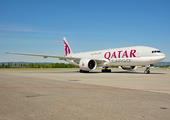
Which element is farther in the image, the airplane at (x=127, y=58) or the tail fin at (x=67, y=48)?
the tail fin at (x=67, y=48)

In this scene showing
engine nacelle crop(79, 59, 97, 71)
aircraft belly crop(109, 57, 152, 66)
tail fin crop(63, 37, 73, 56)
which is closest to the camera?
aircraft belly crop(109, 57, 152, 66)

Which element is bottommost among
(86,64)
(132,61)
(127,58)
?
(86,64)

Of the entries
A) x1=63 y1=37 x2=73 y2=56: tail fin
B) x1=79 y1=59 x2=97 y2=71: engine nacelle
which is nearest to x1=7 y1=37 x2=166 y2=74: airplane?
x1=79 y1=59 x2=97 y2=71: engine nacelle

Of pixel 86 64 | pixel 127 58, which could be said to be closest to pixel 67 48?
pixel 86 64

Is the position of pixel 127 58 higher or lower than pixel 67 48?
lower

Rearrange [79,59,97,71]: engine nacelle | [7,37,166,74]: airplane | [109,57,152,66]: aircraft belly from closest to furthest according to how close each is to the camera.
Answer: [7,37,166,74]: airplane → [109,57,152,66]: aircraft belly → [79,59,97,71]: engine nacelle

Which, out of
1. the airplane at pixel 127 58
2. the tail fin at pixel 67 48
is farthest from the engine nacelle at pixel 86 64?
the tail fin at pixel 67 48

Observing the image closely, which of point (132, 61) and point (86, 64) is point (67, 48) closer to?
point (86, 64)

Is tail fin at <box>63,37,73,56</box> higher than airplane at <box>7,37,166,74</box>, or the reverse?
tail fin at <box>63,37,73,56</box>

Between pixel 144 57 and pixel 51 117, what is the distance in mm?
23365

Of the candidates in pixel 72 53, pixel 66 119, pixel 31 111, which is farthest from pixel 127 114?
pixel 72 53

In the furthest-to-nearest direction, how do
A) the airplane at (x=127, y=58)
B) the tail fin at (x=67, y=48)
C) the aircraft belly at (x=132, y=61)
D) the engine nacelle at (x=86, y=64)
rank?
the tail fin at (x=67, y=48), the engine nacelle at (x=86, y=64), the aircraft belly at (x=132, y=61), the airplane at (x=127, y=58)

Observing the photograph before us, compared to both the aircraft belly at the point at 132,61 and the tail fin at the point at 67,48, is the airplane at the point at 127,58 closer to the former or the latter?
the aircraft belly at the point at 132,61

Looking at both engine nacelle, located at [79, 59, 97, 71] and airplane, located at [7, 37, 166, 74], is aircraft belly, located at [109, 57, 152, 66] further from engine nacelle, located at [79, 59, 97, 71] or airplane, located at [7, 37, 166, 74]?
engine nacelle, located at [79, 59, 97, 71]
